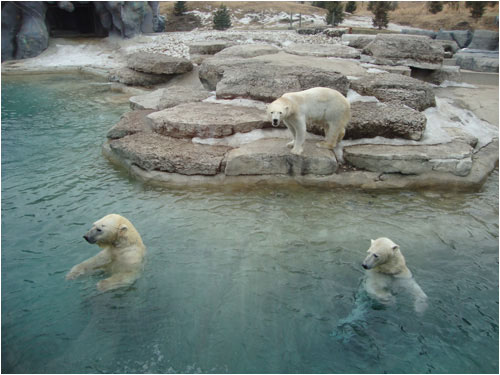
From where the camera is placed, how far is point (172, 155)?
21.9 feet

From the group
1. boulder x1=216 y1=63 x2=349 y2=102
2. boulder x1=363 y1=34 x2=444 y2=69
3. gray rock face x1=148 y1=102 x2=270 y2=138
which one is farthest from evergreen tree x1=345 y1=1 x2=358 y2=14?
gray rock face x1=148 y1=102 x2=270 y2=138

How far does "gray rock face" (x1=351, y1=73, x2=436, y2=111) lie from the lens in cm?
818

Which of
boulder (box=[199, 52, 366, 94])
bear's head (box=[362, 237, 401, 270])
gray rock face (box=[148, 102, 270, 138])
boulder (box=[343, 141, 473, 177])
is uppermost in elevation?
boulder (box=[199, 52, 366, 94])

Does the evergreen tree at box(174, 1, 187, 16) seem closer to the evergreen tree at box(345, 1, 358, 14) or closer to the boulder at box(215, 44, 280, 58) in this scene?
the evergreen tree at box(345, 1, 358, 14)

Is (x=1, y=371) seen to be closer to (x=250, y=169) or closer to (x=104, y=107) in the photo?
(x=250, y=169)

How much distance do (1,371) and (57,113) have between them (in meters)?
9.46

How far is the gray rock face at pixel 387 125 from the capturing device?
7.15 meters

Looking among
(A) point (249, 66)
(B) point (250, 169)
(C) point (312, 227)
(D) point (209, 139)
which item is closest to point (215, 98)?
(A) point (249, 66)

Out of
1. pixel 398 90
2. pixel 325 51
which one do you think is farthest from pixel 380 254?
pixel 325 51

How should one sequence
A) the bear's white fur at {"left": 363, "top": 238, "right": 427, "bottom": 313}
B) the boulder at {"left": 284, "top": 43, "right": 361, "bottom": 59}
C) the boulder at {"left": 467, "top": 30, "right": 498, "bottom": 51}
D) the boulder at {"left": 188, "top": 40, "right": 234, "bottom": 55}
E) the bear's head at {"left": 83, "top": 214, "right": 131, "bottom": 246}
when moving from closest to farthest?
1. the bear's white fur at {"left": 363, "top": 238, "right": 427, "bottom": 313}
2. the bear's head at {"left": 83, "top": 214, "right": 131, "bottom": 246}
3. the boulder at {"left": 284, "top": 43, "right": 361, "bottom": 59}
4. the boulder at {"left": 188, "top": 40, "right": 234, "bottom": 55}
5. the boulder at {"left": 467, "top": 30, "right": 498, "bottom": 51}

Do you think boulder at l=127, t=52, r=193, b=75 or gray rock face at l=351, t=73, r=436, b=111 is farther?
boulder at l=127, t=52, r=193, b=75

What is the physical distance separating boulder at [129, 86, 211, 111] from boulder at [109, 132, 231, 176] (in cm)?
181

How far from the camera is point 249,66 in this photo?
9.08 m

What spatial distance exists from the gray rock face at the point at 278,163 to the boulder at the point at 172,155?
28cm
